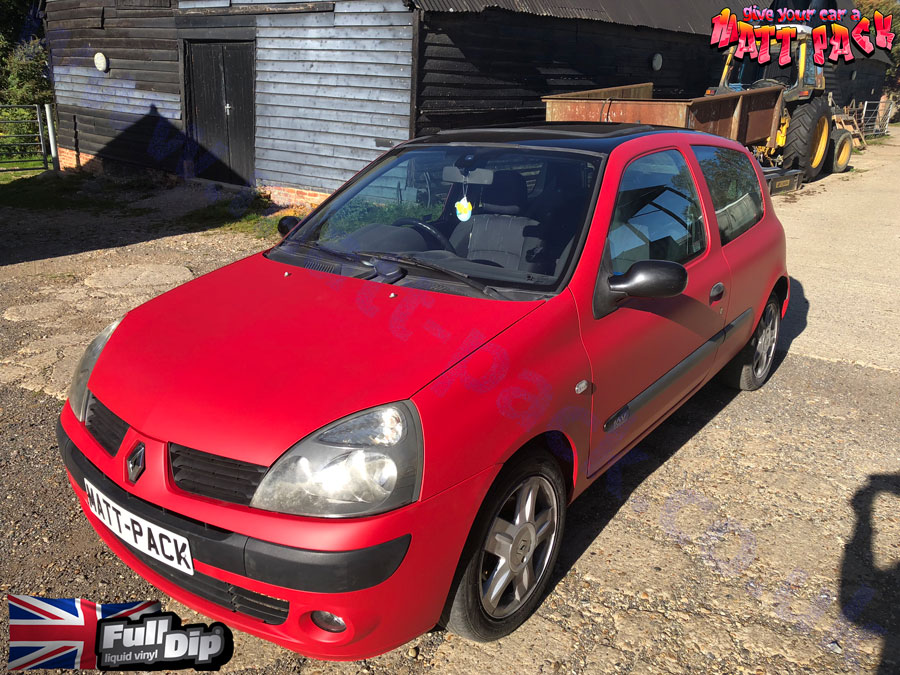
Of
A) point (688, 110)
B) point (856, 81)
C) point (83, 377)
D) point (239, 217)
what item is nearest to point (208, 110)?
point (239, 217)

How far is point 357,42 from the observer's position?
32.4 ft

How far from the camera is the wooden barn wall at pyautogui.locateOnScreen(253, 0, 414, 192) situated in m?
9.64

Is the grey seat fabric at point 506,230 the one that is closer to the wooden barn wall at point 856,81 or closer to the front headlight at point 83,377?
the front headlight at point 83,377

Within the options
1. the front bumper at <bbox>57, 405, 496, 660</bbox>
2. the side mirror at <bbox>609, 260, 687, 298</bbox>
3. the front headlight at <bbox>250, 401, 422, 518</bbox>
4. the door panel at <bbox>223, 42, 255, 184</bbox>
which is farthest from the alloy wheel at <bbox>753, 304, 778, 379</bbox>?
the door panel at <bbox>223, 42, 255, 184</bbox>

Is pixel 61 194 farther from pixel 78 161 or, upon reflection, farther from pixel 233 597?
pixel 233 597

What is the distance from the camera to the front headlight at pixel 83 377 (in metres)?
2.54

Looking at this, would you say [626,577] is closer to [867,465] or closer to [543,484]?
[543,484]

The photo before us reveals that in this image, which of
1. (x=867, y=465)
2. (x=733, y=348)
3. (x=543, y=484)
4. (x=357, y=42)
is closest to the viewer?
(x=543, y=484)

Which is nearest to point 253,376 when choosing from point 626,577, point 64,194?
point 626,577

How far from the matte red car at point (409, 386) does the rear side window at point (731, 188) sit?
17 centimetres

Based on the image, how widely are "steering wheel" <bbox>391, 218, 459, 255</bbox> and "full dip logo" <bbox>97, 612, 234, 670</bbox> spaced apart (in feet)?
5.56

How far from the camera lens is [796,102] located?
13203 mm

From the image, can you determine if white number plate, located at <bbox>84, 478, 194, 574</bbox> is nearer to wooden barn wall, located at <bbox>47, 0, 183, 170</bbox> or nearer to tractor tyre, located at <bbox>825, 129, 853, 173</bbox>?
wooden barn wall, located at <bbox>47, 0, 183, 170</bbox>

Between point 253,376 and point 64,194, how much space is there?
12.5 meters
